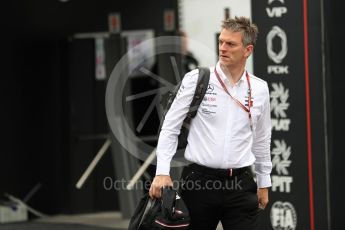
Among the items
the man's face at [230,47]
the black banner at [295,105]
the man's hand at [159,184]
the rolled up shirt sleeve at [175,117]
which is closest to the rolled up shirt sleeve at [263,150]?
the man's face at [230,47]

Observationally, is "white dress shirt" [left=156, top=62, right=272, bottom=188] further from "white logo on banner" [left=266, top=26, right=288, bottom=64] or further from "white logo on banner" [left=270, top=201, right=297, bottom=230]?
"white logo on banner" [left=270, top=201, right=297, bottom=230]

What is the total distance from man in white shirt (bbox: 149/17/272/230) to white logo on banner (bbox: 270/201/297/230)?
225 centimetres

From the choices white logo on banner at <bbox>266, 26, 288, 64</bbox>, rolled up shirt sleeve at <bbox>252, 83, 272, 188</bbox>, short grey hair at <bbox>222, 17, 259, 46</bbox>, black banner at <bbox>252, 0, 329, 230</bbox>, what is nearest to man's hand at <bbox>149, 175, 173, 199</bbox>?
rolled up shirt sleeve at <bbox>252, 83, 272, 188</bbox>

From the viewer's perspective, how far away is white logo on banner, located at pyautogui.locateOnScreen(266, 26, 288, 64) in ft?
22.0

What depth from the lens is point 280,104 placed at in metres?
6.76

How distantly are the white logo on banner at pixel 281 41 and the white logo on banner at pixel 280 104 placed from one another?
0.73 feet

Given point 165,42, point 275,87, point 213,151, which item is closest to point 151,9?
point 165,42

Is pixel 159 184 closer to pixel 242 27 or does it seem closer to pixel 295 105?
pixel 242 27

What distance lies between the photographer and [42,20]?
969cm

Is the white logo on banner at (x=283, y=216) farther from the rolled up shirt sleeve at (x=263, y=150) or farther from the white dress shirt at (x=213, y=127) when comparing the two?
the white dress shirt at (x=213, y=127)

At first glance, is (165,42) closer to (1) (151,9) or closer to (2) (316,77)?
(1) (151,9)

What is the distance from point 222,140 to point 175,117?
29 cm

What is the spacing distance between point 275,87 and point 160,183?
264cm

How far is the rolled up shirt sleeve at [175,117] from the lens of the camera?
4.48 m
